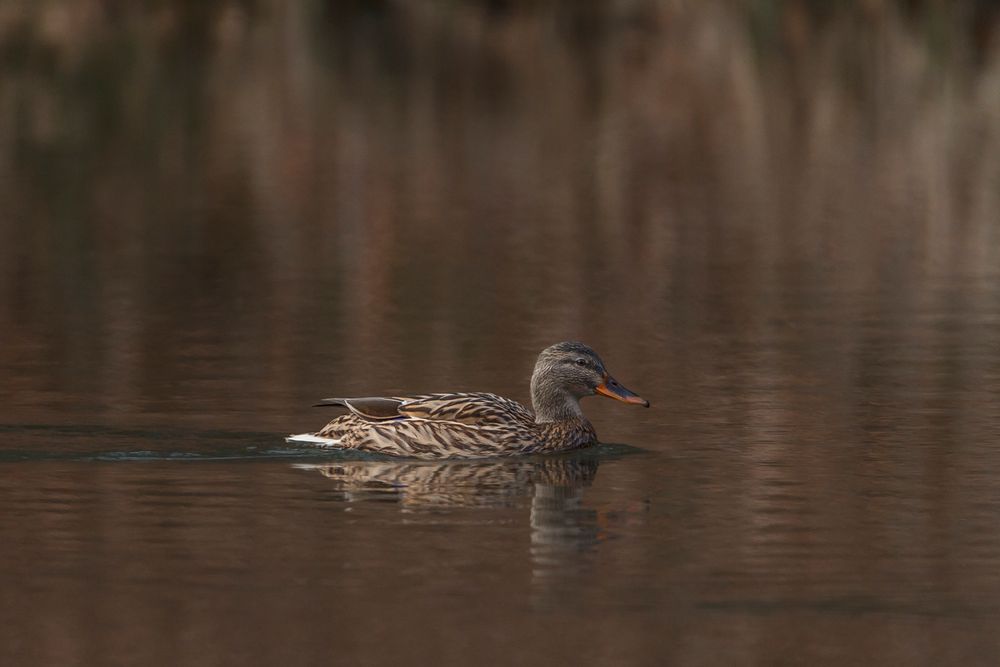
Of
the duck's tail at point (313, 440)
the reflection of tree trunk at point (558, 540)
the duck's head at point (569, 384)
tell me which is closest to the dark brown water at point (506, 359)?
Answer: the reflection of tree trunk at point (558, 540)

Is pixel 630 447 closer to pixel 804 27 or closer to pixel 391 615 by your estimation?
pixel 391 615

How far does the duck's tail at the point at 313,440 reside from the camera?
531 inches

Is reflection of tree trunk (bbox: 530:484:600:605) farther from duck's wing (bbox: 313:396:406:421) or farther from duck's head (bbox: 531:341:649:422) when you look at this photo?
duck's head (bbox: 531:341:649:422)

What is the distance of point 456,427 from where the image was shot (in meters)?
13.7

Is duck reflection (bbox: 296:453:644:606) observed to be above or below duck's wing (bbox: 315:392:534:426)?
below

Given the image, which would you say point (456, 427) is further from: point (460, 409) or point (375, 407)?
point (375, 407)

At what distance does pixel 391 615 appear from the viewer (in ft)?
30.8

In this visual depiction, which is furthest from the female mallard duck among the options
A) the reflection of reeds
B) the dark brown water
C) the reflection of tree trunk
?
the reflection of reeds

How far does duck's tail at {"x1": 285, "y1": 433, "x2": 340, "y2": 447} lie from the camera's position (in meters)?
13.5

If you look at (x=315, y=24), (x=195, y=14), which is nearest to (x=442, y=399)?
(x=315, y=24)

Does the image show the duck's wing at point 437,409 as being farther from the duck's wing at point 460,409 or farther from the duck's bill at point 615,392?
the duck's bill at point 615,392

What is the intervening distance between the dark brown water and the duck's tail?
19cm

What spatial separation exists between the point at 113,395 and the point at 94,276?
6755 millimetres

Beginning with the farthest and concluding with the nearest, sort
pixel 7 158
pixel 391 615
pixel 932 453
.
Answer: pixel 7 158
pixel 932 453
pixel 391 615
